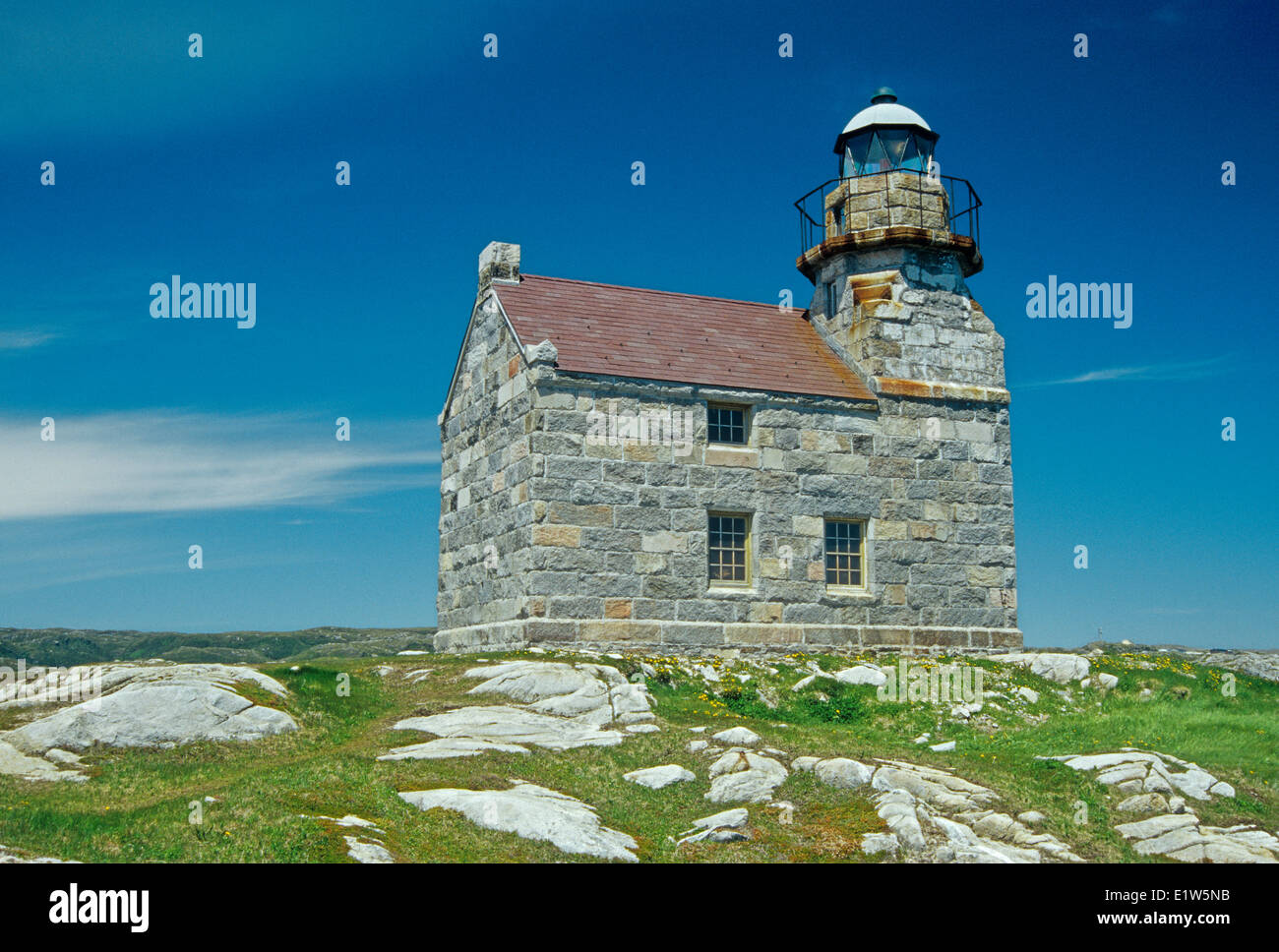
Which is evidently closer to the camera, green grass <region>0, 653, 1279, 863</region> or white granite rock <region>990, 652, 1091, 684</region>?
green grass <region>0, 653, 1279, 863</region>

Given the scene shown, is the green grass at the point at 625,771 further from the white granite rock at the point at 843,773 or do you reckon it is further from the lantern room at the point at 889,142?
the lantern room at the point at 889,142

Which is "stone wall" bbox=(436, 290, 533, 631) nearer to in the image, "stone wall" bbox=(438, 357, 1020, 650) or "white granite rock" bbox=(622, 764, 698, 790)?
"stone wall" bbox=(438, 357, 1020, 650)

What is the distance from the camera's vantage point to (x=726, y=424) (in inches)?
993

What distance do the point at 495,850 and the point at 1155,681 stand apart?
16.8m

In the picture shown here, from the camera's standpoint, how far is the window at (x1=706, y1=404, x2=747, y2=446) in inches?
986

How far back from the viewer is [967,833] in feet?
42.9

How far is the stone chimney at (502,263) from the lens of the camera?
27188mm

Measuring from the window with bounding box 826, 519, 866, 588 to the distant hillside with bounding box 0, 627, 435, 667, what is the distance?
1755 inches

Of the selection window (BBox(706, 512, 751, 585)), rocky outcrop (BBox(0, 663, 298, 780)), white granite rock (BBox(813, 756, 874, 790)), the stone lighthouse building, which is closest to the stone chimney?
the stone lighthouse building

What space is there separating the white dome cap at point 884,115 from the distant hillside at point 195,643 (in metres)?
45.2

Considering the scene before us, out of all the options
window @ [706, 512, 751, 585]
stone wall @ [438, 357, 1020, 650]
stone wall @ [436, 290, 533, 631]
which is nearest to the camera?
stone wall @ [438, 357, 1020, 650]

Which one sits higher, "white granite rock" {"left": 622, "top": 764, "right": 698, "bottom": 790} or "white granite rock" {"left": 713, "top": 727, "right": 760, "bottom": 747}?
"white granite rock" {"left": 713, "top": 727, "right": 760, "bottom": 747}

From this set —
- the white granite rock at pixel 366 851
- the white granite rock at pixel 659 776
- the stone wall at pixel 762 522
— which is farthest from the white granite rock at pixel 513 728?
the white granite rock at pixel 366 851

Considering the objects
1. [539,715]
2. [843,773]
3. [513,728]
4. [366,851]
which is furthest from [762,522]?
[366,851]
